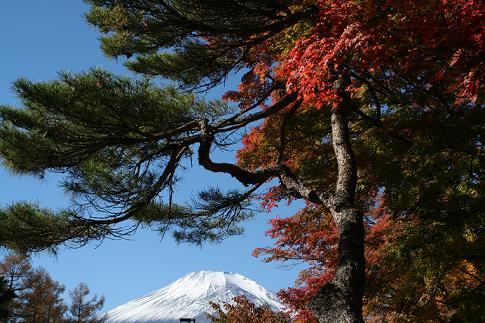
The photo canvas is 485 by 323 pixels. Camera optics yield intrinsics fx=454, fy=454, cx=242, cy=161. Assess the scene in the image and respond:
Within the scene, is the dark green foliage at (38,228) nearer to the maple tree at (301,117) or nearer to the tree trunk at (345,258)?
the maple tree at (301,117)

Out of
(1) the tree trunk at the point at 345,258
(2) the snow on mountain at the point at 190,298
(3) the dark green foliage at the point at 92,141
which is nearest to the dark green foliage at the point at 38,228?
(3) the dark green foliage at the point at 92,141

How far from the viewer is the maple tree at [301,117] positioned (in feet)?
16.0

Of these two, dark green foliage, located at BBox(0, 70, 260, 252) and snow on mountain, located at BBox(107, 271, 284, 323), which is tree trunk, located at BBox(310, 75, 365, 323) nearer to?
dark green foliage, located at BBox(0, 70, 260, 252)

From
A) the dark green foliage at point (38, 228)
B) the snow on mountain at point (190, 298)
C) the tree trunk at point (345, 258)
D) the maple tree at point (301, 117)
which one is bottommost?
the tree trunk at point (345, 258)

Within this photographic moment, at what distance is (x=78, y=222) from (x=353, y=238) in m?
4.06

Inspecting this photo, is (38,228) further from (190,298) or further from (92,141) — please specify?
(190,298)

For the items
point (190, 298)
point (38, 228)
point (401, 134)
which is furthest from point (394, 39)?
point (190, 298)

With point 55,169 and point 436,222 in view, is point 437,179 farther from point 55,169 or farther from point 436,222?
point 55,169

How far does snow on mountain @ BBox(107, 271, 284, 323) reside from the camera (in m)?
93.2

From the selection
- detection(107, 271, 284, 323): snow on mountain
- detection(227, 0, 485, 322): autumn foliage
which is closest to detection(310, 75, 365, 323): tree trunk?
detection(227, 0, 485, 322): autumn foliage

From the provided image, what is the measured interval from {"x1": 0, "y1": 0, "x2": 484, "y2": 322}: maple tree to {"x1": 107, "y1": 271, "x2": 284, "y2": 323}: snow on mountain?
8479cm

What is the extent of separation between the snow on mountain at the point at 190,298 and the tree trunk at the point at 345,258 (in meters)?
86.4

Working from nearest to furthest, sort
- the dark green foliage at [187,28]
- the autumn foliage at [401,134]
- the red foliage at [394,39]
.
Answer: the red foliage at [394,39]
the autumn foliage at [401,134]
the dark green foliage at [187,28]

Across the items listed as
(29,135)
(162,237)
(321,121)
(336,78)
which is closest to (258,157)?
(321,121)
